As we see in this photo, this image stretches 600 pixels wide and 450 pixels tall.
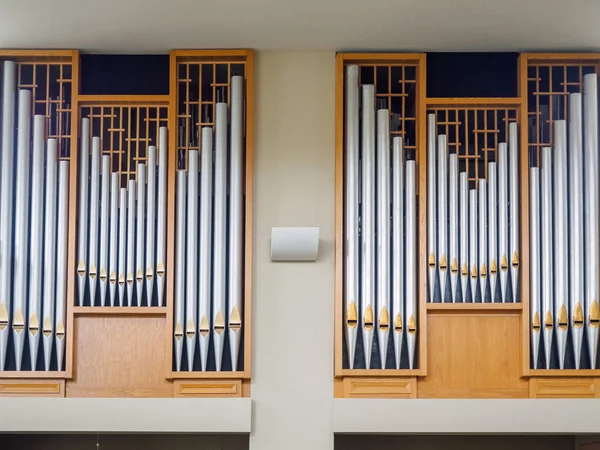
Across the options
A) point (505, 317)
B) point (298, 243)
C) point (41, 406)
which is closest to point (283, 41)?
point (298, 243)

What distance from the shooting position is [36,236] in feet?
18.5

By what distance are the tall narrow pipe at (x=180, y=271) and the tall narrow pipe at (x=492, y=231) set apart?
1559 mm

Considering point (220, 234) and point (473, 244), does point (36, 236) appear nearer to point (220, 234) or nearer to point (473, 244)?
point (220, 234)

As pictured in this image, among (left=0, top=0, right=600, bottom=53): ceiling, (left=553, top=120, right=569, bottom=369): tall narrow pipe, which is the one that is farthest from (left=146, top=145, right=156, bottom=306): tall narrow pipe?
(left=553, top=120, right=569, bottom=369): tall narrow pipe

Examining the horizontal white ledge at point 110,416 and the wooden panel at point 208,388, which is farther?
the wooden panel at point 208,388

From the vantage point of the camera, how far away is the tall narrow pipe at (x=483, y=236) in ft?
18.4

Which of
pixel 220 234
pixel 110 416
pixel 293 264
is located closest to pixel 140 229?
pixel 220 234

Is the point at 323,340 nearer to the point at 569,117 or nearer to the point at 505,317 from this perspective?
the point at 505,317

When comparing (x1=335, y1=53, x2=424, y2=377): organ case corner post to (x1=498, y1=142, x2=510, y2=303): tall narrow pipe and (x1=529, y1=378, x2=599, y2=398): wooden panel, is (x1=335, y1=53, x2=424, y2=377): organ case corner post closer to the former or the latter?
(x1=498, y1=142, x2=510, y2=303): tall narrow pipe

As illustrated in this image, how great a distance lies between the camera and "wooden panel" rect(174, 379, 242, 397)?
18.3 feet

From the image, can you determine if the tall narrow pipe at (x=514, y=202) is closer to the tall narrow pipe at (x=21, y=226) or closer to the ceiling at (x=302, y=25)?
the ceiling at (x=302, y=25)

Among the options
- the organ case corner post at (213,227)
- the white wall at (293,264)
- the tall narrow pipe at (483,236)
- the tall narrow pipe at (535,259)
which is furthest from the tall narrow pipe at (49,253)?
the tall narrow pipe at (535,259)

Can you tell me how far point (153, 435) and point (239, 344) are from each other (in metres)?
0.85

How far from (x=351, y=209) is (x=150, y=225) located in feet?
3.38
